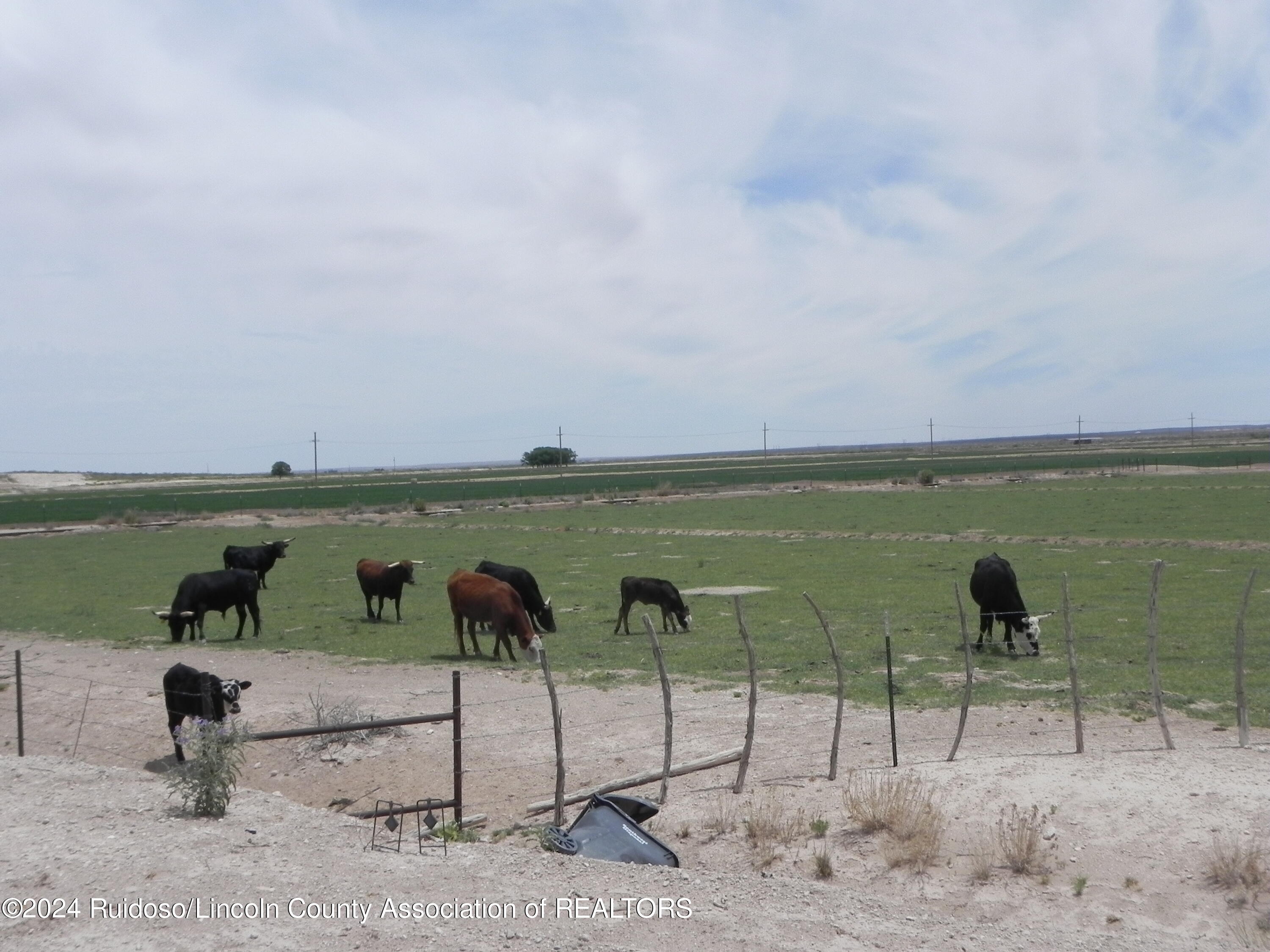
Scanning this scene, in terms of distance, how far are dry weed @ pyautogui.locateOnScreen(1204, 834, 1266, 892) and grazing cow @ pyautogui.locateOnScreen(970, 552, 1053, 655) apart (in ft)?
28.7

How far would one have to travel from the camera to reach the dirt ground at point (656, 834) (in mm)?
7000

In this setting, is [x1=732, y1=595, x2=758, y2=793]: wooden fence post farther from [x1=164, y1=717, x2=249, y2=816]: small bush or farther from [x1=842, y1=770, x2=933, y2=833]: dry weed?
[x1=164, y1=717, x2=249, y2=816]: small bush

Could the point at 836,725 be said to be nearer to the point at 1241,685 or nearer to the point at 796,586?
the point at 1241,685

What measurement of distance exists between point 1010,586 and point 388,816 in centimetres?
1239

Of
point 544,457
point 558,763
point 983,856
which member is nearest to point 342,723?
point 558,763

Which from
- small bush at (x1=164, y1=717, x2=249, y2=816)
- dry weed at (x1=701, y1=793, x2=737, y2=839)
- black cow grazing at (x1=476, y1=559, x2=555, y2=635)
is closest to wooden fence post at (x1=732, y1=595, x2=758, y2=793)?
dry weed at (x1=701, y1=793, x2=737, y2=839)

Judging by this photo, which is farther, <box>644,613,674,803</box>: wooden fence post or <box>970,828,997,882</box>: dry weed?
<box>644,613,674,803</box>: wooden fence post

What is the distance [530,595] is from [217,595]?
630 centimetres

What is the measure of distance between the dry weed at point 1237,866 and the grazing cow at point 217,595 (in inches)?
688

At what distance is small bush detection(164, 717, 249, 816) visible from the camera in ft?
29.8

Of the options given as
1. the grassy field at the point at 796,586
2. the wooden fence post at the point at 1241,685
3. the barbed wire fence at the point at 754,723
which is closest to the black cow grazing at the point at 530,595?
the grassy field at the point at 796,586

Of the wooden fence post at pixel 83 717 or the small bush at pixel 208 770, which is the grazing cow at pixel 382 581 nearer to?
the wooden fence post at pixel 83 717

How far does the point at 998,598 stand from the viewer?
18250mm

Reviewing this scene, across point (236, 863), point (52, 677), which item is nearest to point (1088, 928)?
point (236, 863)
